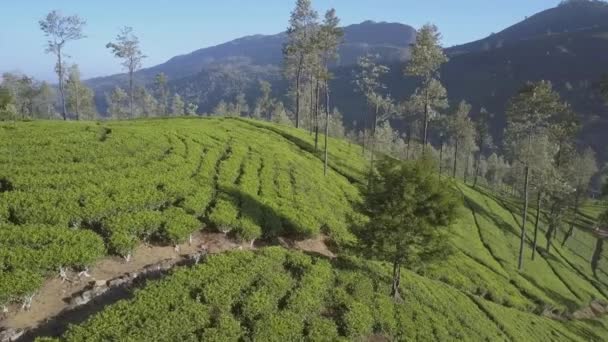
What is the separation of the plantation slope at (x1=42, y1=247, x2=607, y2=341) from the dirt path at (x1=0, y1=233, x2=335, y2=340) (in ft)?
9.52

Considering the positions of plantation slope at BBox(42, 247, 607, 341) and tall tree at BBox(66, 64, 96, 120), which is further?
tall tree at BBox(66, 64, 96, 120)

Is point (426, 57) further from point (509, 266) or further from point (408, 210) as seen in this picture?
point (408, 210)

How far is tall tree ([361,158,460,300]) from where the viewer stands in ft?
87.2

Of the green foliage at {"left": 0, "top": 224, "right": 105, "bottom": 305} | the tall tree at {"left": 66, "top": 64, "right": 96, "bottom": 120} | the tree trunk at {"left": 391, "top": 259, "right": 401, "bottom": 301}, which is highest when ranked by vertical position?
the tall tree at {"left": 66, "top": 64, "right": 96, "bottom": 120}

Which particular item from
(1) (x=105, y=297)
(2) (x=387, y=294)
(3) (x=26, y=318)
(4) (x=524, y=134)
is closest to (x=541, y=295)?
(4) (x=524, y=134)

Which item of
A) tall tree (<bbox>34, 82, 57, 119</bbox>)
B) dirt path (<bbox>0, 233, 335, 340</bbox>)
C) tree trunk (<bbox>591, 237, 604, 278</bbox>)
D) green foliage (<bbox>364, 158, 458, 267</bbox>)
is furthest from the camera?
tall tree (<bbox>34, 82, 57, 119</bbox>)

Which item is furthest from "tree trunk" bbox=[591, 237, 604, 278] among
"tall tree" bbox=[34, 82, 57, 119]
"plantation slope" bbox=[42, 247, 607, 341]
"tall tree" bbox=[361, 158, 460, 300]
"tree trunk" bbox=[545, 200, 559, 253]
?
"tall tree" bbox=[34, 82, 57, 119]

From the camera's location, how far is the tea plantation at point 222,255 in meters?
20.4

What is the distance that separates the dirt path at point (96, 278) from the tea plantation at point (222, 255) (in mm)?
628

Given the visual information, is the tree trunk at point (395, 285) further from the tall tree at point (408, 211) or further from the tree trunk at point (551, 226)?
the tree trunk at point (551, 226)

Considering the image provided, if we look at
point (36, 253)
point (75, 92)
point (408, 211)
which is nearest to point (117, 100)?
point (75, 92)

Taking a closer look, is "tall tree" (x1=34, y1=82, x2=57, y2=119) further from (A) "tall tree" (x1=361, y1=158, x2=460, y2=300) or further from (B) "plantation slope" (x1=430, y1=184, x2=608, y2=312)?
(A) "tall tree" (x1=361, y1=158, x2=460, y2=300)

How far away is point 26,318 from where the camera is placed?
1934cm

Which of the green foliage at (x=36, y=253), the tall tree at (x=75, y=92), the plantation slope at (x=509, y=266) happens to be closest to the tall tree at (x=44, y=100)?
the tall tree at (x=75, y=92)
